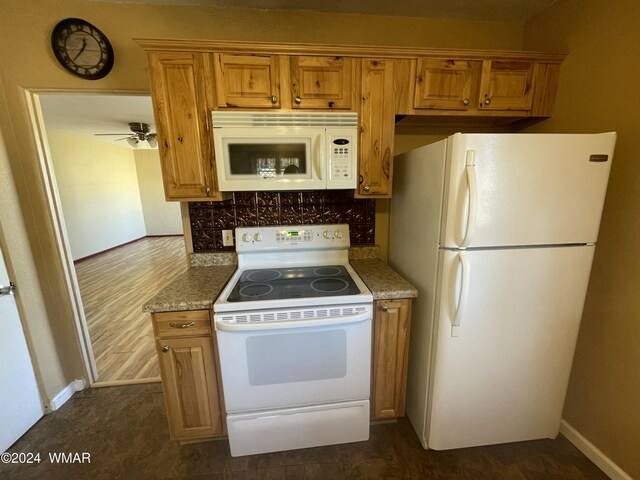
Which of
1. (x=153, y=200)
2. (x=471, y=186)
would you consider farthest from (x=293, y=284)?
(x=153, y=200)

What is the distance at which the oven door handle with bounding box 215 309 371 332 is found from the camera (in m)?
1.32

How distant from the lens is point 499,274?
1.31m

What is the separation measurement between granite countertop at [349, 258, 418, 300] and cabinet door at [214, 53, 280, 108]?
1.15 meters

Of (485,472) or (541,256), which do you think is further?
(485,472)

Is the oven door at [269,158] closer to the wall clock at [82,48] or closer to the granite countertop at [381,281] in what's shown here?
the granite countertop at [381,281]

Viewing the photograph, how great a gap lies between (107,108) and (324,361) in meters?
4.19

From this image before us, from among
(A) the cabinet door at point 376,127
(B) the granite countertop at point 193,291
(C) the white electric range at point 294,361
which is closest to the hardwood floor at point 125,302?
(B) the granite countertop at point 193,291

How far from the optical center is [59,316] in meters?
1.91

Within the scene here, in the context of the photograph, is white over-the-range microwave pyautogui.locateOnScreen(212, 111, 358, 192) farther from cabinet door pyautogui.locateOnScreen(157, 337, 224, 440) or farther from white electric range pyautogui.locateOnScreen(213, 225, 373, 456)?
cabinet door pyautogui.locateOnScreen(157, 337, 224, 440)

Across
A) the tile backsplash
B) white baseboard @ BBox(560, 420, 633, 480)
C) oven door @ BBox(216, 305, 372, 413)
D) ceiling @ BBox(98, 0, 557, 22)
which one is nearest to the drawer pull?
oven door @ BBox(216, 305, 372, 413)

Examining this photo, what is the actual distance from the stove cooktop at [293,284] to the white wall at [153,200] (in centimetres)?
706

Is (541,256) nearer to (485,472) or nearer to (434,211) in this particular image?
(434,211)

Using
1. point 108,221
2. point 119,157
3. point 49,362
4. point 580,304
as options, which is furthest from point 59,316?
point 119,157

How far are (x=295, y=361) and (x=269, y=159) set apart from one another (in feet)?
3.71
